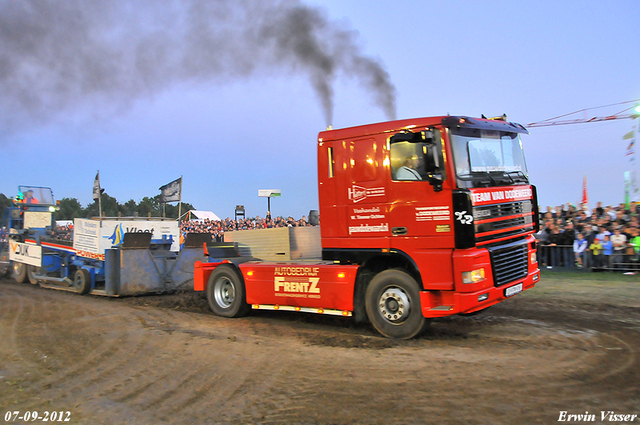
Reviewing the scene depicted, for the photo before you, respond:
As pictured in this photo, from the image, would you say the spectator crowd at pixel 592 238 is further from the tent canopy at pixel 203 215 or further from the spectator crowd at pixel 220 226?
the tent canopy at pixel 203 215

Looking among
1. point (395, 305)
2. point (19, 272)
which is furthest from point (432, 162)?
point (19, 272)

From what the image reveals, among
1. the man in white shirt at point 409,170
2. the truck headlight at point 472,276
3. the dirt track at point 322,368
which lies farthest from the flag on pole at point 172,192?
the truck headlight at point 472,276

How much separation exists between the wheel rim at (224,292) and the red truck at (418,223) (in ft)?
5.77

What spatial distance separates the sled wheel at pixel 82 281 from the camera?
1232 centimetres

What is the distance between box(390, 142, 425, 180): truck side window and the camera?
251 inches

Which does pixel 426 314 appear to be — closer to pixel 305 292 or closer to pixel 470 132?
pixel 305 292

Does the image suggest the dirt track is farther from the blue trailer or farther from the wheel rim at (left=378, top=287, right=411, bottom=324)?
the blue trailer

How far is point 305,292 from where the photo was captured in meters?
7.53

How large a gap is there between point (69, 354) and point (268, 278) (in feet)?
10.7

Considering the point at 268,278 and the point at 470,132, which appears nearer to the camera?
the point at 470,132

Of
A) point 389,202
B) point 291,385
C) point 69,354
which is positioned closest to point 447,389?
point 291,385

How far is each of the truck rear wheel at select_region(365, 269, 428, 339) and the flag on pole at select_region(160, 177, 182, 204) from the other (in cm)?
1145

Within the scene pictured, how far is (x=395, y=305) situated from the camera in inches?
259

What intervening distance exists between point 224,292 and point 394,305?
4.00 m
